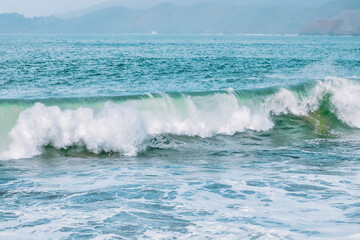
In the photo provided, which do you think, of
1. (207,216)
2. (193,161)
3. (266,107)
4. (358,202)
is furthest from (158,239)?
(266,107)

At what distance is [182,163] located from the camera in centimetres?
1173

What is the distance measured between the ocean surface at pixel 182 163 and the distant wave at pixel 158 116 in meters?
0.04

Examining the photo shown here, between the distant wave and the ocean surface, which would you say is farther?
the distant wave

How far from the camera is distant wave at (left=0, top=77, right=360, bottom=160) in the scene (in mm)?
13438

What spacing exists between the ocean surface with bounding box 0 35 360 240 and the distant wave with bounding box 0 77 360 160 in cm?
4

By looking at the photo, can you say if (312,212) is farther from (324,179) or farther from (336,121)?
(336,121)

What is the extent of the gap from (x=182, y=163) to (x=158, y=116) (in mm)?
4747

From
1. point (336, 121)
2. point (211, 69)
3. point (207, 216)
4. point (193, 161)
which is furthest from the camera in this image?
point (211, 69)

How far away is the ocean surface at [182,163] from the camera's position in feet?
24.2

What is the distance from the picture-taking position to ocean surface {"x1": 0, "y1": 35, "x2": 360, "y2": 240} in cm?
738

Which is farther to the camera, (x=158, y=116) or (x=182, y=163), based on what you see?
(x=158, y=116)

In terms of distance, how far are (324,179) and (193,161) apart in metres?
3.25

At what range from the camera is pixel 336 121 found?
60.2 ft

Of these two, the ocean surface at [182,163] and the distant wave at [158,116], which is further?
the distant wave at [158,116]
